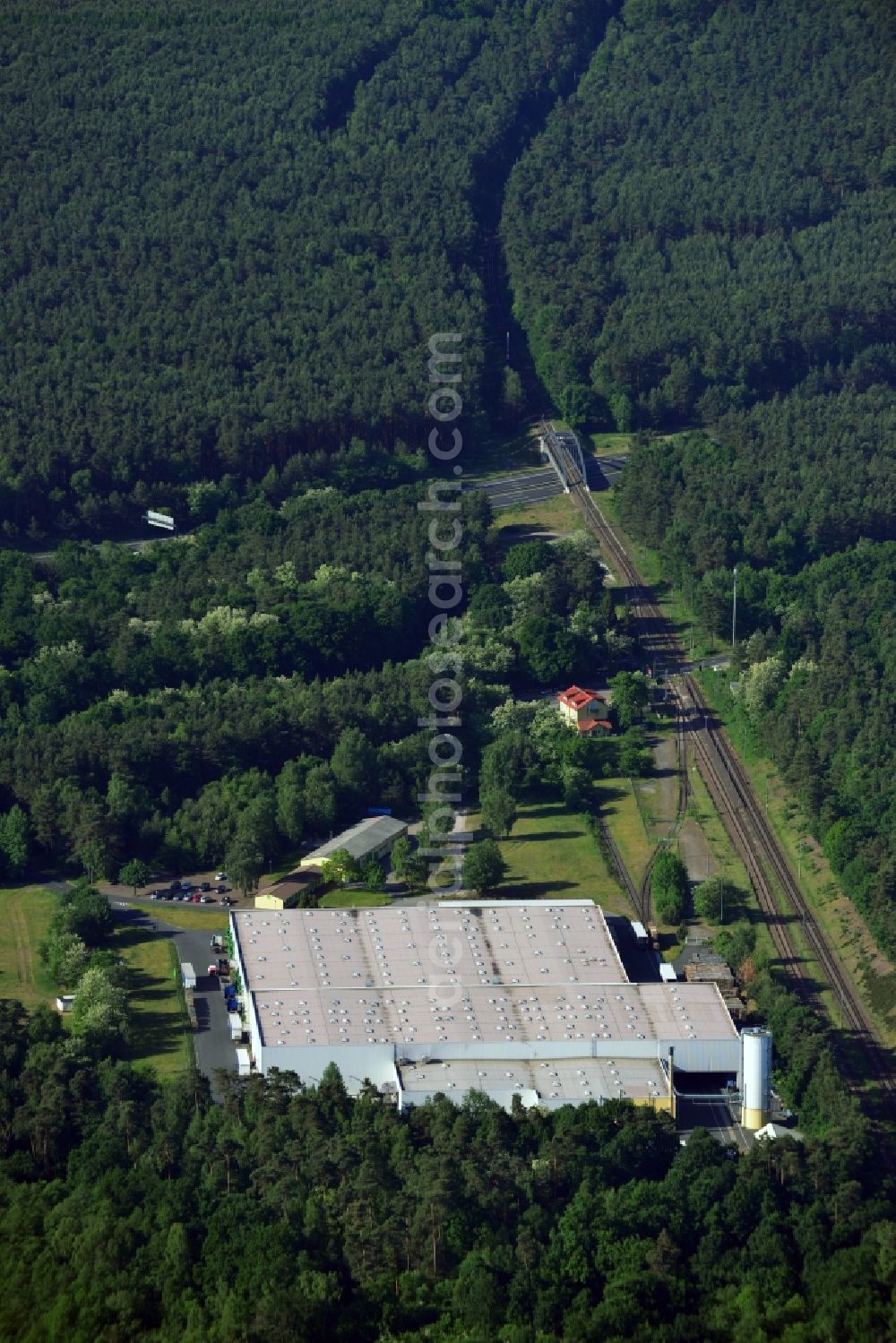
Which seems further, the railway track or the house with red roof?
the house with red roof

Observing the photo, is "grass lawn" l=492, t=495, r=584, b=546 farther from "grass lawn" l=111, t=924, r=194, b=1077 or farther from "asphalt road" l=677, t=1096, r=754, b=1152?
"asphalt road" l=677, t=1096, r=754, b=1152

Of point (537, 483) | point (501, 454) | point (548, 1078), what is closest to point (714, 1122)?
point (548, 1078)

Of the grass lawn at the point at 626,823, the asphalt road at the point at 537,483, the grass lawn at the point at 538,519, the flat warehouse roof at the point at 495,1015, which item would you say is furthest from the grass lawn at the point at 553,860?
the asphalt road at the point at 537,483

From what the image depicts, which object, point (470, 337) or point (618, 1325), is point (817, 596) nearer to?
point (470, 337)

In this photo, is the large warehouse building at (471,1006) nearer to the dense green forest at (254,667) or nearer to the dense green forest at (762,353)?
the dense green forest at (254,667)

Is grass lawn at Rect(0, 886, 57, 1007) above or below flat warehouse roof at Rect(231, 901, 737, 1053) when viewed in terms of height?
below

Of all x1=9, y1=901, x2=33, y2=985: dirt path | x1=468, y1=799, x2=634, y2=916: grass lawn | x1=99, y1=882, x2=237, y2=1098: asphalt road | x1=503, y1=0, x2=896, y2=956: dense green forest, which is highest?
x1=503, y1=0, x2=896, y2=956: dense green forest

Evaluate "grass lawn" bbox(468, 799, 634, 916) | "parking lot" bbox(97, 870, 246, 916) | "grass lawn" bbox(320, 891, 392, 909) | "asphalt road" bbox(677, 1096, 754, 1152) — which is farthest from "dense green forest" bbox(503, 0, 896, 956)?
"parking lot" bbox(97, 870, 246, 916)
